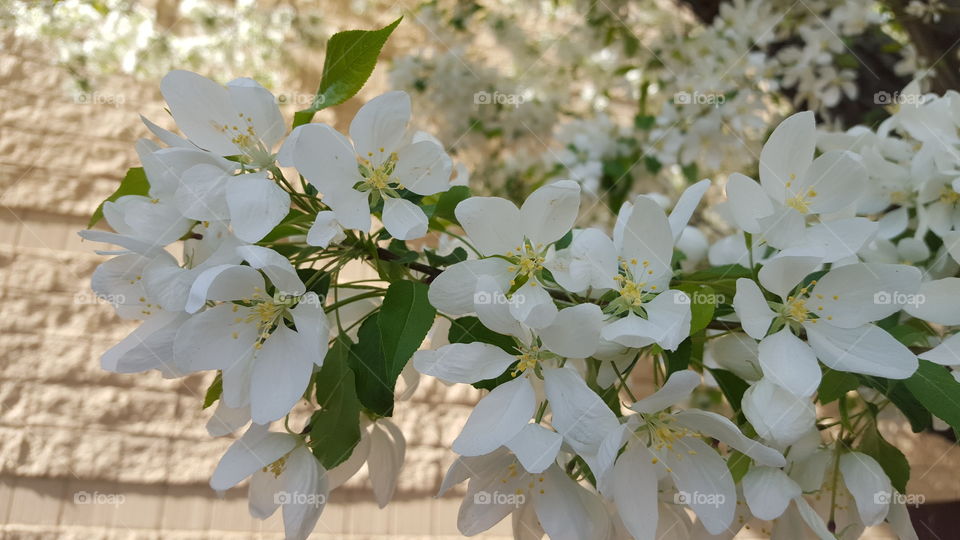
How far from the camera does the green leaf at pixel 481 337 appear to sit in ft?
1.87

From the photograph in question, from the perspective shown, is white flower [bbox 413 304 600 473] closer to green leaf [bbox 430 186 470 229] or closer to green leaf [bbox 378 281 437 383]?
green leaf [bbox 378 281 437 383]

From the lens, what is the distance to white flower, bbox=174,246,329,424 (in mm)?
513

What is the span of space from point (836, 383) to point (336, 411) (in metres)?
0.42

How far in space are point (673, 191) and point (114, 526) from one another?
144 cm

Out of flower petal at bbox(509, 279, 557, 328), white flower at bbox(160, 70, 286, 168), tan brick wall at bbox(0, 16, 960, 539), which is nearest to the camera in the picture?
flower petal at bbox(509, 279, 557, 328)

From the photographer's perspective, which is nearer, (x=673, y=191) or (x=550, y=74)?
(x=673, y=191)

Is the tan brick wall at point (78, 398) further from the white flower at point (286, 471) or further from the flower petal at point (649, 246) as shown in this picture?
the flower petal at point (649, 246)

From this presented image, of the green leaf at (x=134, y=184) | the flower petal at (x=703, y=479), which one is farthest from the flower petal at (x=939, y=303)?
the green leaf at (x=134, y=184)

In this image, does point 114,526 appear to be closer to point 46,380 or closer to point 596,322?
point 46,380

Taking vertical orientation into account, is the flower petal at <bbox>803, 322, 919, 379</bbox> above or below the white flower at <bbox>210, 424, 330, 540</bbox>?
above

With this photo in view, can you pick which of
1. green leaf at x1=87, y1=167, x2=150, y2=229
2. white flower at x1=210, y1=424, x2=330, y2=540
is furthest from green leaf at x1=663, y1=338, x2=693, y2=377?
green leaf at x1=87, y1=167, x2=150, y2=229

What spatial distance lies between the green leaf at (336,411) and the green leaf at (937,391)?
450 mm

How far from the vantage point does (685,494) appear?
57cm

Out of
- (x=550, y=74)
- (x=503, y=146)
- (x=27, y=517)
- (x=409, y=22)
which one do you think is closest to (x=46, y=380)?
(x=27, y=517)
